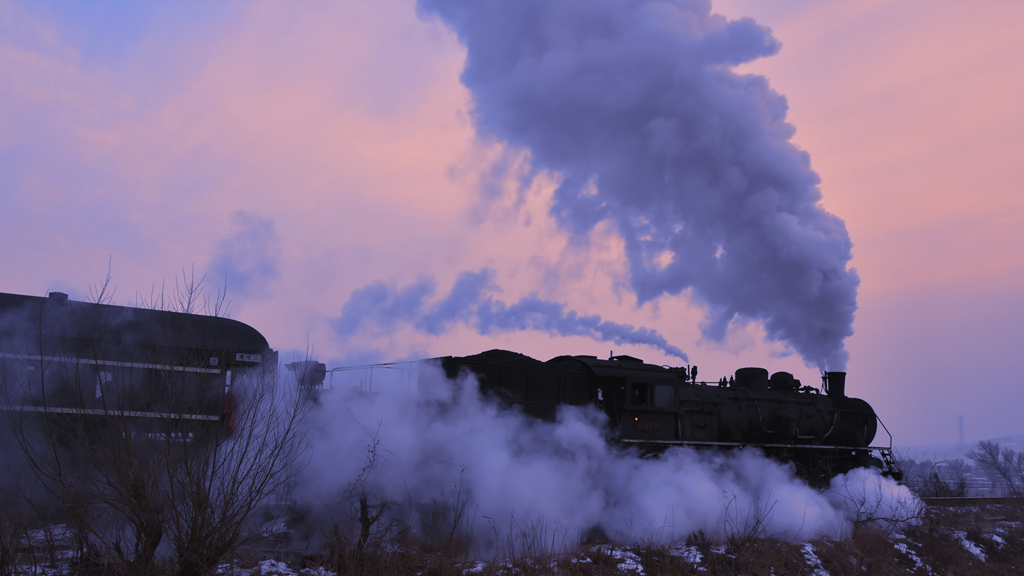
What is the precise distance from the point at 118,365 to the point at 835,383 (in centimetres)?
1908

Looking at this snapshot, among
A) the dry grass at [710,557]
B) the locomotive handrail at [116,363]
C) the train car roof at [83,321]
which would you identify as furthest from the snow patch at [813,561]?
the train car roof at [83,321]

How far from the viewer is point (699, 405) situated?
16.5m

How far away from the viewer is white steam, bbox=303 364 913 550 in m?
11.6

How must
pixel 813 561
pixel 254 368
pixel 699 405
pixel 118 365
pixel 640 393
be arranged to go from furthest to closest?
pixel 699 405 → pixel 640 393 → pixel 813 561 → pixel 254 368 → pixel 118 365

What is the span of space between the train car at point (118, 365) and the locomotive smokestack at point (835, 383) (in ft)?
53.4

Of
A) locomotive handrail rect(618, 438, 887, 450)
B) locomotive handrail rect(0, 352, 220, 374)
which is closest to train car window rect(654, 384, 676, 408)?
locomotive handrail rect(618, 438, 887, 450)

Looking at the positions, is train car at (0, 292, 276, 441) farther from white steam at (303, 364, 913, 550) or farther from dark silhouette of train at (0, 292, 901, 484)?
white steam at (303, 364, 913, 550)

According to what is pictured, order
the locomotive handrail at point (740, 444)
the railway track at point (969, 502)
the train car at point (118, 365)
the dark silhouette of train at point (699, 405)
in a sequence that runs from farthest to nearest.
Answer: the railway track at point (969, 502)
the locomotive handrail at point (740, 444)
the dark silhouette of train at point (699, 405)
the train car at point (118, 365)

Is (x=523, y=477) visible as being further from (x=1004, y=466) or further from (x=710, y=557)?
(x=1004, y=466)

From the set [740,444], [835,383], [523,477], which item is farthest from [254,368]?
[835,383]

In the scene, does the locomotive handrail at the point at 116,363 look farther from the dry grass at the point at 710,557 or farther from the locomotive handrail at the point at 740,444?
the locomotive handrail at the point at 740,444

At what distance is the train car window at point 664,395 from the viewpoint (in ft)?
51.0

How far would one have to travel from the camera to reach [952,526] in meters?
15.7

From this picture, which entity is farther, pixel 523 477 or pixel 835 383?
pixel 835 383
